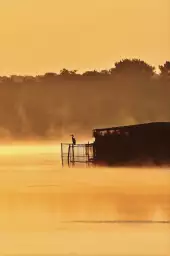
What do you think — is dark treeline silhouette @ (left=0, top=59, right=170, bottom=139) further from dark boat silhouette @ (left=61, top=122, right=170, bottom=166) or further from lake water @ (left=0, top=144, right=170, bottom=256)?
lake water @ (left=0, top=144, right=170, bottom=256)

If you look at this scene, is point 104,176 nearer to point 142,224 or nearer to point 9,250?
point 142,224

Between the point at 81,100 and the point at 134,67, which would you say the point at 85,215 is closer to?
the point at 134,67

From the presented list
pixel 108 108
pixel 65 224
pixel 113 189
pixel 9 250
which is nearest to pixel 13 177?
pixel 113 189

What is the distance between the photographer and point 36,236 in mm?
15750

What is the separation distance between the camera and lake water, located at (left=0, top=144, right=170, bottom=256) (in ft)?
47.0

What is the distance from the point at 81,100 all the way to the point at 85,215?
81.7 metres

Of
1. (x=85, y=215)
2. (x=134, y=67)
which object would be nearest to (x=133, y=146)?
(x=85, y=215)

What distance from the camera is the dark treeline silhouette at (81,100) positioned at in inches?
3447

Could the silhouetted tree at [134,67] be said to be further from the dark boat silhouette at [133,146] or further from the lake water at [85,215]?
the lake water at [85,215]

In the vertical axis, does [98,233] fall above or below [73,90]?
below

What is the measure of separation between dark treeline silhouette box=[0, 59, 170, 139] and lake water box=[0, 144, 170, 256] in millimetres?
54966

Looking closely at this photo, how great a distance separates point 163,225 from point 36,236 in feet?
8.91

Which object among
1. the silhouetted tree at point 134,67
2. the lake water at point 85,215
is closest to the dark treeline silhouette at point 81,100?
the silhouetted tree at point 134,67

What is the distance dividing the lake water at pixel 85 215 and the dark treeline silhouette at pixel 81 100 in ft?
180
